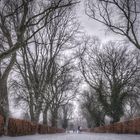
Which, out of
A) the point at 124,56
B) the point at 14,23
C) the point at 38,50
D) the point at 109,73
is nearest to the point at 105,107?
the point at 109,73

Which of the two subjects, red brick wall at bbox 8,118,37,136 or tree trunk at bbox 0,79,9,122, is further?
tree trunk at bbox 0,79,9,122

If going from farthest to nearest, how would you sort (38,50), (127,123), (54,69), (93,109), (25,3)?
(93,109) < (54,69) < (38,50) < (127,123) < (25,3)

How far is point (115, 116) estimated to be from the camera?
36562mm

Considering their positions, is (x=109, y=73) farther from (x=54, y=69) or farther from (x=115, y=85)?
(x=54, y=69)

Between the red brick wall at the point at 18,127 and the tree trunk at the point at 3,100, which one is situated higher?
the tree trunk at the point at 3,100

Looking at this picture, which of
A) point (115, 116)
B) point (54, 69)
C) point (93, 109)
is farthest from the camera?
point (93, 109)

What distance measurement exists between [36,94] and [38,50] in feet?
12.9

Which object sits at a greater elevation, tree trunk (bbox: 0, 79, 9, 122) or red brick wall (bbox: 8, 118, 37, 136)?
tree trunk (bbox: 0, 79, 9, 122)

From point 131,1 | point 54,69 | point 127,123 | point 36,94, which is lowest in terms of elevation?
point 127,123

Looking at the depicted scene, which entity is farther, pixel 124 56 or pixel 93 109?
pixel 93 109

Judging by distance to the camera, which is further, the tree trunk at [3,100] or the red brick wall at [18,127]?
the tree trunk at [3,100]

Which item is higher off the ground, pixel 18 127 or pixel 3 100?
pixel 3 100

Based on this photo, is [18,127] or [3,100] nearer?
[3,100]

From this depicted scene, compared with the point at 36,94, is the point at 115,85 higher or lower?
higher
